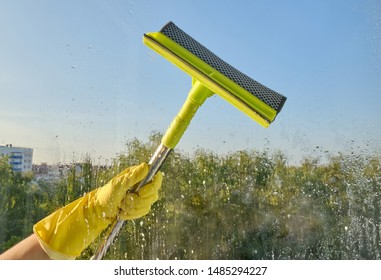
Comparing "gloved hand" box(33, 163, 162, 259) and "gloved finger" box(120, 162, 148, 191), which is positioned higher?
"gloved finger" box(120, 162, 148, 191)

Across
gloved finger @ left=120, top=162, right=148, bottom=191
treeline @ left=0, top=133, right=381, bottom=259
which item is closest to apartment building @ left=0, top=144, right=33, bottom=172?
treeline @ left=0, top=133, right=381, bottom=259

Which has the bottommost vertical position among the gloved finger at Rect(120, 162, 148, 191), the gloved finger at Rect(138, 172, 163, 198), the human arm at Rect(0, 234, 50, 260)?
the human arm at Rect(0, 234, 50, 260)

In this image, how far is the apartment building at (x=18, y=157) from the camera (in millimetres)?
3033

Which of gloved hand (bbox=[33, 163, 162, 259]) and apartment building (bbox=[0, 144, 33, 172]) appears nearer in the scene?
gloved hand (bbox=[33, 163, 162, 259])

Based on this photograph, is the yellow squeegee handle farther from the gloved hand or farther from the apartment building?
the apartment building

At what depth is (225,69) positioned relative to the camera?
119 centimetres

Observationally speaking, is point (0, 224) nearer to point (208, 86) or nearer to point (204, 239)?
point (204, 239)

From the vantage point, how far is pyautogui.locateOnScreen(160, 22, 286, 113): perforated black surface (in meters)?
1.14

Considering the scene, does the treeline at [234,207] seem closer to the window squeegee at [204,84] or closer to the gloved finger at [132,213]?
the gloved finger at [132,213]

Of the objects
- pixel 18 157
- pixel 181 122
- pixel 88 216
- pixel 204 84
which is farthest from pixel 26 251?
pixel 18 157

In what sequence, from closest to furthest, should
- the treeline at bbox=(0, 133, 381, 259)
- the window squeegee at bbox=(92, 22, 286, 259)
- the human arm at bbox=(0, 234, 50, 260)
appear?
1. the window squeegee at bbox=(92, 22, 286, 259)
2. the human arm at bbox=(0, 234, 50, 260)
3. the treeline at bbox=(0, 133, 381, 259)

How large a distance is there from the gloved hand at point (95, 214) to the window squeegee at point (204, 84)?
0.14 m

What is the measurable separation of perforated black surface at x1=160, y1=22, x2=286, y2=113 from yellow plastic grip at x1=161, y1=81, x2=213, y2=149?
0.06 meters
